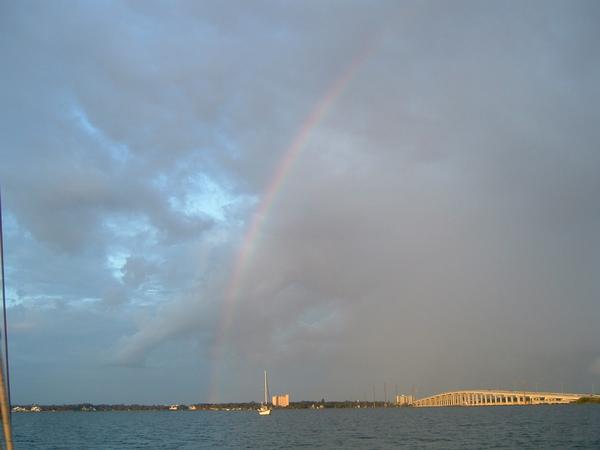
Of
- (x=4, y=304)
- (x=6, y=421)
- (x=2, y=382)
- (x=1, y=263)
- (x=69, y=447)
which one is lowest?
(x=69, y=447)

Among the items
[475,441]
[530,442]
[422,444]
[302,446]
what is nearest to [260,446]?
[302,446]

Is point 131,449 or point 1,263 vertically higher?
point 1,263

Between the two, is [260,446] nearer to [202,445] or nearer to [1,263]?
[202,445]

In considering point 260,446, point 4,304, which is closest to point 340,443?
point 260,446

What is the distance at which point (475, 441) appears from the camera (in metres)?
80.1

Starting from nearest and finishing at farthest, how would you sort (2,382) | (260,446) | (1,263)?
(2,382) → (1,263) → (260,446)

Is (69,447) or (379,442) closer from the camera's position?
(379,442)

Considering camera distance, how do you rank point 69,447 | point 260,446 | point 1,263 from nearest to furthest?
point 1,263, point 260,446, point 69,447

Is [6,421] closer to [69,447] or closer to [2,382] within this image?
[2,382]

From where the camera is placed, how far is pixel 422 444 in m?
77.8

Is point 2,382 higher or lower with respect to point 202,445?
higher

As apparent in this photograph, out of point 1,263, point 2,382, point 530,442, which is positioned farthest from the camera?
point 530,442

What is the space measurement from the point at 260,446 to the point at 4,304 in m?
73.4

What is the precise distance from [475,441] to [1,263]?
255 feet
